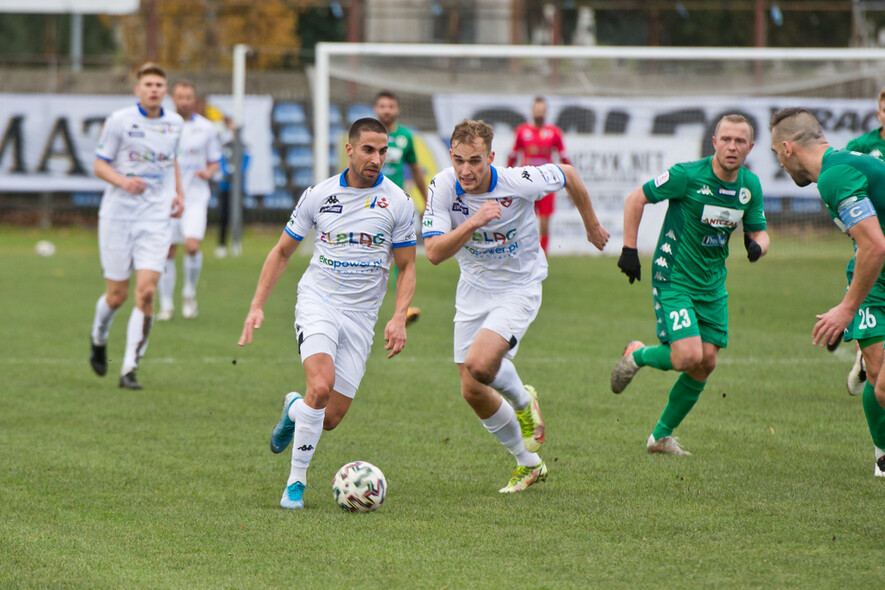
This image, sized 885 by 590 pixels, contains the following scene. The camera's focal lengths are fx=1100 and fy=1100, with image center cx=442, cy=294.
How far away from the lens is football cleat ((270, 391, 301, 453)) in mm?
5820

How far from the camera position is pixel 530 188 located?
5910 millimetres

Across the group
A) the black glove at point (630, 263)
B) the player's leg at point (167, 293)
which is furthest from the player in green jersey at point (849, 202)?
the player's leg at point (167, 293)

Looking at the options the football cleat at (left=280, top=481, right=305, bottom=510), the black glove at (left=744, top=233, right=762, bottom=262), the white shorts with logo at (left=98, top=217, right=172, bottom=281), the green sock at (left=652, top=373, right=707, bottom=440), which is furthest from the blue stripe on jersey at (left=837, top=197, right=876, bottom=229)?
the white shorts with logo at (left=98, top=217, right=172, bottom=281)

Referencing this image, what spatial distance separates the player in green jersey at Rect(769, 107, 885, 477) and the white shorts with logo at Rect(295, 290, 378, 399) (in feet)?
7.43

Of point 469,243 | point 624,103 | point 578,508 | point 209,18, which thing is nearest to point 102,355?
point 469,243

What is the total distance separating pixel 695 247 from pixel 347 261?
6.77 feet

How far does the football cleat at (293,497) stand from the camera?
5.38 m

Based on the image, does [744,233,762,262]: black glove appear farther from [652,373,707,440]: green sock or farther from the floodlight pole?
the floodlight pole

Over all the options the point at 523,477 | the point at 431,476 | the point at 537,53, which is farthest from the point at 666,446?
the point at 537,53

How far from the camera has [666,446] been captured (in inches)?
259

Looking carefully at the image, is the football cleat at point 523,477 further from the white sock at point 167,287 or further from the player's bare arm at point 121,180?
the white sock at point 167,287

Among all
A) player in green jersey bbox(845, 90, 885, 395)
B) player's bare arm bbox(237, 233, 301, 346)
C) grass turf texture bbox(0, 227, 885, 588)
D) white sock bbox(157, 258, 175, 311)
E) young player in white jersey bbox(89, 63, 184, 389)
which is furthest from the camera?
white sock bbox(157, 258, 175, 311)

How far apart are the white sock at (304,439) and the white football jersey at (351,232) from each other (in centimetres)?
60

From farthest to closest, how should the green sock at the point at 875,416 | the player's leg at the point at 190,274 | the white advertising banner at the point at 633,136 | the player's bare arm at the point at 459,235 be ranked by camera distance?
the white advertising banner at the point at 633,136, the player's leg at the point at 190,274, the green sock at the point at 875,416, the player's bare arm at the point at 459,235
